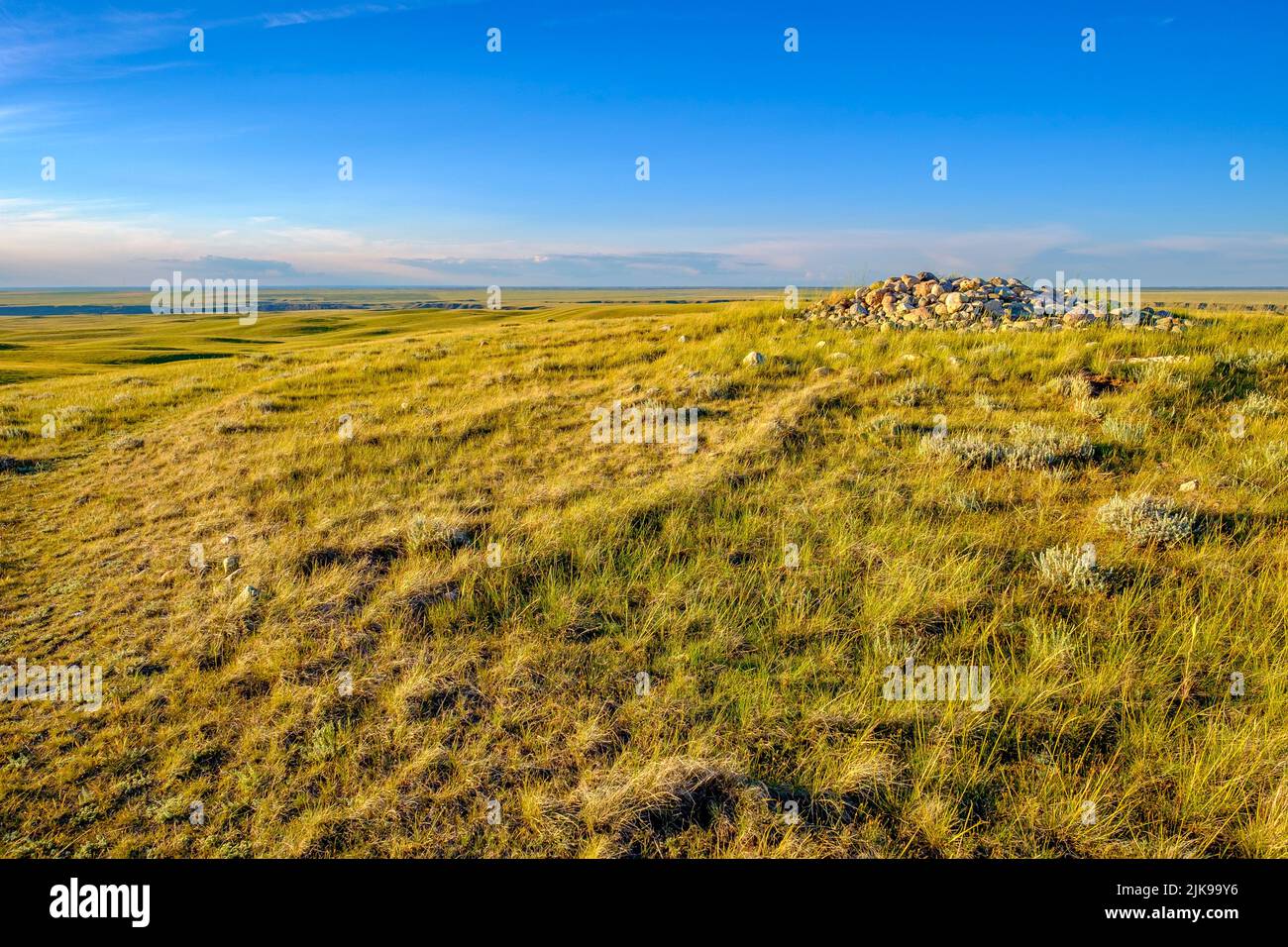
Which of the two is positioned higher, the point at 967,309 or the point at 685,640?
the point at 967,309

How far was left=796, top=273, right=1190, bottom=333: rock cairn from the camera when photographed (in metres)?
13.6

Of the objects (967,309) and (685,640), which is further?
(967,309)

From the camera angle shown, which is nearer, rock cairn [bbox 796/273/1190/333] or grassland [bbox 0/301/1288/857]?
grassland [bbox 0/301/1288/857]

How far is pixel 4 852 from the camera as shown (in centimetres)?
339

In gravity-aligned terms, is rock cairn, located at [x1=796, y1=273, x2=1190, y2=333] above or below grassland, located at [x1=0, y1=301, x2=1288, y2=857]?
above

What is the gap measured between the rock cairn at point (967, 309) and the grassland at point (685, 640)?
4038 mm

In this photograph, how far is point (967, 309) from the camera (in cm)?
1545

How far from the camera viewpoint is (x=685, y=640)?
15.5 ft

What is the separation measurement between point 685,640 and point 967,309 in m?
14.8

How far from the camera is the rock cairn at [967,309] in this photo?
13641mm

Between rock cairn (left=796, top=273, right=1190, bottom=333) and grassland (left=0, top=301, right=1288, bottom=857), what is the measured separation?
404 centimetres
